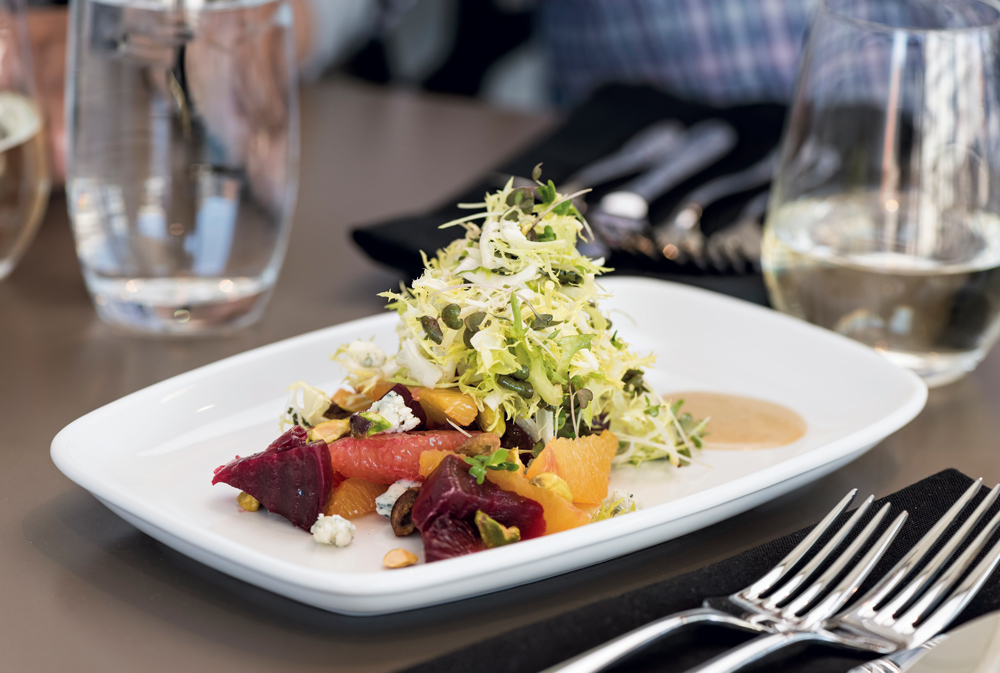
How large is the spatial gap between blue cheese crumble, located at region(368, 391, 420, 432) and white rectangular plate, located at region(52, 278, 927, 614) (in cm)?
9

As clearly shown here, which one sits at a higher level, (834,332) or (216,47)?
(216,47)

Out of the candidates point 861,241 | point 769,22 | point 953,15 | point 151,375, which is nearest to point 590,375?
point 861,241

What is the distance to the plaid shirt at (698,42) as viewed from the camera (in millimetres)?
3053

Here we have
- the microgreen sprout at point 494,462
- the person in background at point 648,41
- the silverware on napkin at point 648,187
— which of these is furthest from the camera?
the person in background at point 648,41

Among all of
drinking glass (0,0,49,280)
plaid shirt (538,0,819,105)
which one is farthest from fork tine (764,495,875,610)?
plaid shirt (538,0,819,105)

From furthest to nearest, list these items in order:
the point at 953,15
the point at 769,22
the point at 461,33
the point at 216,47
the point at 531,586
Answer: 1. the point at 461,33
2. the point at 769,22
3. the point at 953,15
4. the point at 216,47
5. the point at 531,586

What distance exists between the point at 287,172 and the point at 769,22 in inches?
81.6

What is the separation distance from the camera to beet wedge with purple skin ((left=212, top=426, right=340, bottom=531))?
922 mm

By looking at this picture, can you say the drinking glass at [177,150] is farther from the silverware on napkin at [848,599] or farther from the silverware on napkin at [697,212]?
the silverware on napkin at [848,599]

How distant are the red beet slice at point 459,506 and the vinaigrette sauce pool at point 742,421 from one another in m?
0.34

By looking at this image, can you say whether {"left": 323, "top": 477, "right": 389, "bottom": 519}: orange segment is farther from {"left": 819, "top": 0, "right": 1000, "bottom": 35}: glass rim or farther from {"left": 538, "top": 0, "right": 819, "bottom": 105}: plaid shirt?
{"left": 538, "top": 0, "right": 819, "bottom": 105}: plaid shirt

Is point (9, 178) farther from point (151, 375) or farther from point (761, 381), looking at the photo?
point (761, 381)

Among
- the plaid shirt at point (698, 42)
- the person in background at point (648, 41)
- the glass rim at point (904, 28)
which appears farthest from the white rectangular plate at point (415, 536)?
the plaid shirt at point (698, 42)

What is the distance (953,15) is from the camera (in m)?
1.41
